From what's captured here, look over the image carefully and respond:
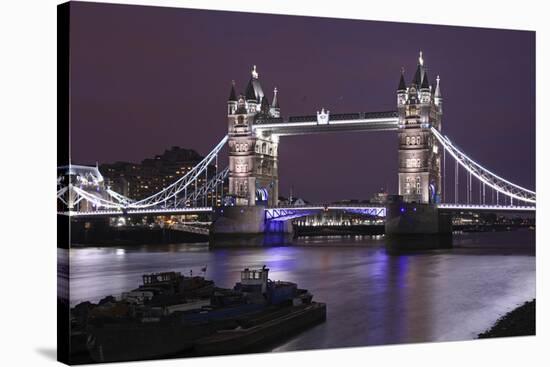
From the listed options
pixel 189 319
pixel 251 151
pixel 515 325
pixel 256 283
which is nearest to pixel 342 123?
pixel 251 151

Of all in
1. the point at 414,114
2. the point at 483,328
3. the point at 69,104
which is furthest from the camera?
the point at 414,114

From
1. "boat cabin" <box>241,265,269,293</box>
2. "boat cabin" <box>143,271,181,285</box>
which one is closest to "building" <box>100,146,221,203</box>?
"boat cabin" <box>143,271,181,285</box>


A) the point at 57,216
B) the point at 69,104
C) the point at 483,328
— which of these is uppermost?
the point at 69,104

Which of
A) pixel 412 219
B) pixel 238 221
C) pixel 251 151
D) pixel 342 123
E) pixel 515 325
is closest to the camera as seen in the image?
pixel 515 325

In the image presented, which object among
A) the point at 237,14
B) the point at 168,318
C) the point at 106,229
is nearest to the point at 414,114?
the point at 106,229

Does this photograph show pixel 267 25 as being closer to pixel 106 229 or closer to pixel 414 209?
pixel 414 209

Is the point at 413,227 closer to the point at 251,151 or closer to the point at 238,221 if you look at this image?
the point at 238,221

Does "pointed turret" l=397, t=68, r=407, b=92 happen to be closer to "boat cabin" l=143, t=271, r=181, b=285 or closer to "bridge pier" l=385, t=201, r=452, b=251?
"bridge pier" l=385, t=201, r=452, b=251
